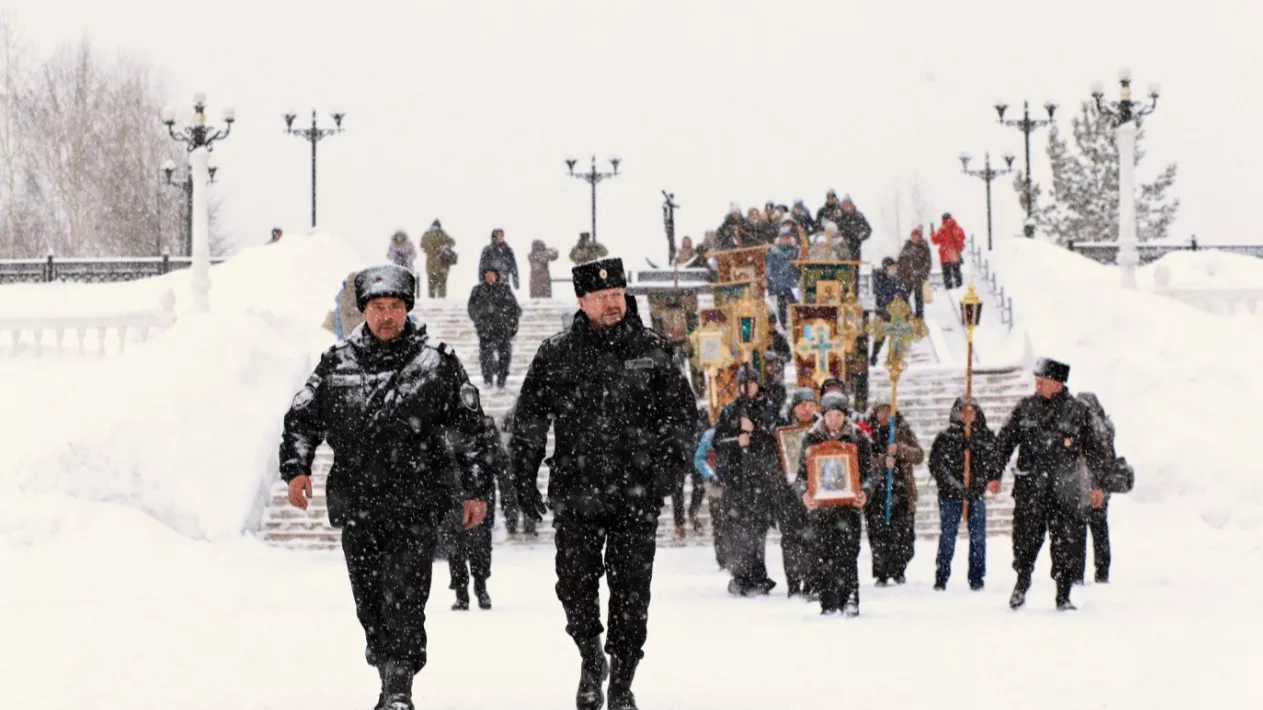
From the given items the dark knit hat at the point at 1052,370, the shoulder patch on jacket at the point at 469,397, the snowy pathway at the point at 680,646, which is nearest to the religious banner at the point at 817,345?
the snowy pathway at the point at 680,646

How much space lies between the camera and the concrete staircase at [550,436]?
19.3m

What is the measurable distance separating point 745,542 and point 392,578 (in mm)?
7308

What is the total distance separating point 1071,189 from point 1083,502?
64.5 metres

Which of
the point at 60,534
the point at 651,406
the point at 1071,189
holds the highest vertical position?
the point at 1071,189

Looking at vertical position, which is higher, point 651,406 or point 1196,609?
point 651,406

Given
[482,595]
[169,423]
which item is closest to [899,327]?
[169,423]

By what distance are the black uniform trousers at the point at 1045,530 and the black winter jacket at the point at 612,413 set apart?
4662 millimetres

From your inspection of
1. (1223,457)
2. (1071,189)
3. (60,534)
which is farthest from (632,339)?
(1071,189)

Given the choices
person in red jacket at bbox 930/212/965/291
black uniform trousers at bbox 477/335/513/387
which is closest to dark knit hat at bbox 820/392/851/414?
black uniform trousers at bbox 477/335/513/387

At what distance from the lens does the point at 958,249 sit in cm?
3412

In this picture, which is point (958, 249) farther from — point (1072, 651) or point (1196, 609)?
point (1072, 651)

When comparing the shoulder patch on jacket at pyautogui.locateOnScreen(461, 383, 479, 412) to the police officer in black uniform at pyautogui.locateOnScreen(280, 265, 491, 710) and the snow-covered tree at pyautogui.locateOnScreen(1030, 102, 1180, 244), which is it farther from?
the snow-covered tree at pyautogui.locateOnScreen(1030, 102, 1180, 244)

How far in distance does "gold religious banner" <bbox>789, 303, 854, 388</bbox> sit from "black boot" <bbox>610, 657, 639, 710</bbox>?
49.0ft

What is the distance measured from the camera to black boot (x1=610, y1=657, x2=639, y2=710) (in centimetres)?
704
